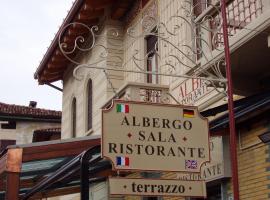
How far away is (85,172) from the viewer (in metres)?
8.99

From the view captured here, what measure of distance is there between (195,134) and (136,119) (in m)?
0.73

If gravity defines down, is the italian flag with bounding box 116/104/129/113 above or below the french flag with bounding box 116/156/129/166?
above

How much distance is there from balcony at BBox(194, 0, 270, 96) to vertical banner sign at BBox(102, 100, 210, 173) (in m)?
1.61

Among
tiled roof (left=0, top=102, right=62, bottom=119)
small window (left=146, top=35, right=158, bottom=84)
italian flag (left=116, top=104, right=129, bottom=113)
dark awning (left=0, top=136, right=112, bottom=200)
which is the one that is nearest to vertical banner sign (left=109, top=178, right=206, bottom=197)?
italian flag (left=116, top=104, right=129, bottom=113)

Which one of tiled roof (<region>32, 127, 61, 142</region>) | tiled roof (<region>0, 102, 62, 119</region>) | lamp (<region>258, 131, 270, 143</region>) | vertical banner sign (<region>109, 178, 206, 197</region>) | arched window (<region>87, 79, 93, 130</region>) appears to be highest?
tiled roof (<region>0, 102, 62, 119</region>)

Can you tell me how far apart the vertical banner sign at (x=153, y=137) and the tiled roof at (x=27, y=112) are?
109ft

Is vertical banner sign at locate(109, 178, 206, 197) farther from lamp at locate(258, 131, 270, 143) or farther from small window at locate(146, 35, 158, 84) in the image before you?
small window at locate(146, 35, 158, 84)

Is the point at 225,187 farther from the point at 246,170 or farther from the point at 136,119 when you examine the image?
the point at 136,119

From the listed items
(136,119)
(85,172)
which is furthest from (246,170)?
(136,119)

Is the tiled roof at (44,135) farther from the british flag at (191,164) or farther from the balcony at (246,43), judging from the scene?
the british flag at (191,164)

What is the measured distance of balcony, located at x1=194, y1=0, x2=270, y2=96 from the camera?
8.06 metres

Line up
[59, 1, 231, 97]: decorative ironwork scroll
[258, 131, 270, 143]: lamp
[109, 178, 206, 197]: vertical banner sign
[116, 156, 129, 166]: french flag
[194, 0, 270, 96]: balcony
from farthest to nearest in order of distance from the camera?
[258, 131, 270, 143]: lamp
[59, 1, 231, 97]: decorative ironwork scroll
[194, 0, 270, 96]: balcony
[109, 178, 206, 197]: vertical banner sign
[116, 156, 129, 166]: french flag

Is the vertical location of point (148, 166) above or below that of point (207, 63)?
below

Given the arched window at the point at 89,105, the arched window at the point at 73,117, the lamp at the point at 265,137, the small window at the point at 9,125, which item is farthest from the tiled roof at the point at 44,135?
the lamp at the point at 265,137
